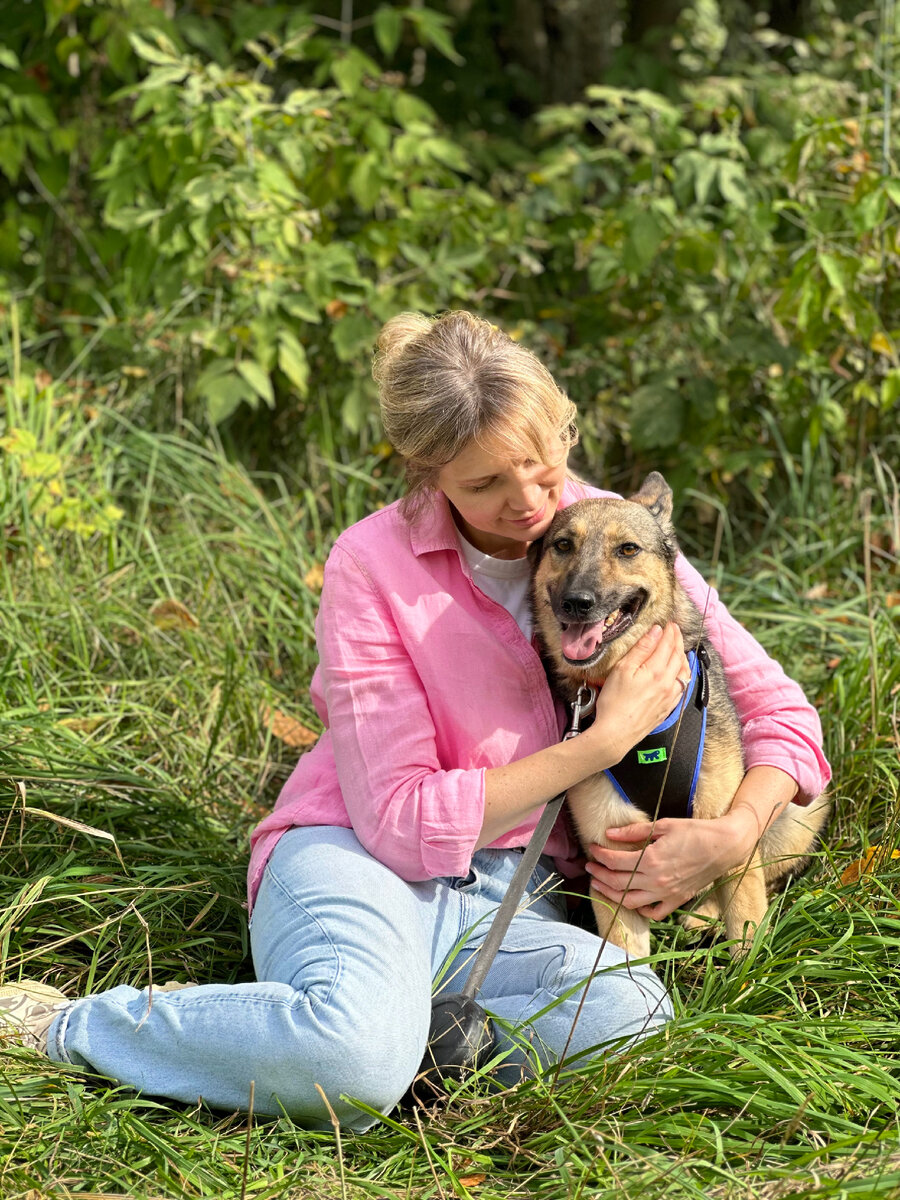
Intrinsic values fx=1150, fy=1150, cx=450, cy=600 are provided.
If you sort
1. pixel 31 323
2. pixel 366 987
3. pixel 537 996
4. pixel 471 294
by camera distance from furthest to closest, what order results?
pixel 31 323 → pixel 471 294 → pixel 537 996 → pixel 366 987

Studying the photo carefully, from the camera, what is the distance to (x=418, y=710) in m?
2.54

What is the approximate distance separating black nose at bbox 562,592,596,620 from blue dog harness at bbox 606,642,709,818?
0.32m

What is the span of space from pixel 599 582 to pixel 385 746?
0.59 m

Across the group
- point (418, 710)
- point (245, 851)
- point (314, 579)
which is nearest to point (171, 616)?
point (314, 579)

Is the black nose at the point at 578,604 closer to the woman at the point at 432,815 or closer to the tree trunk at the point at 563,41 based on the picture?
the woman at the point at 432,815

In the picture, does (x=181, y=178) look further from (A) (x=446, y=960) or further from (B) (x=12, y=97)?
(A) (x=446, y=960)

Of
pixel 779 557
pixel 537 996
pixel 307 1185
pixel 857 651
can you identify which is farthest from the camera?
pixel 779 557

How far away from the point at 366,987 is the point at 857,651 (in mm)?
2181

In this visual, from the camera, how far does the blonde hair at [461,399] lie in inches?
97.3

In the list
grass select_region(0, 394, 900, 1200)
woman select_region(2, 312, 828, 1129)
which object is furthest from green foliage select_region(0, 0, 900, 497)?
woman select_region(2, 312, 828, 1129)

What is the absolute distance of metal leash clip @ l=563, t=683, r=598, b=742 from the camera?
2.54m

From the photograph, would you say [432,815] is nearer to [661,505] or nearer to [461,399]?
[461,399]

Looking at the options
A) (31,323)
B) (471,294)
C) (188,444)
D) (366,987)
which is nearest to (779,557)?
(471,294)

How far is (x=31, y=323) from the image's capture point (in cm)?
530
